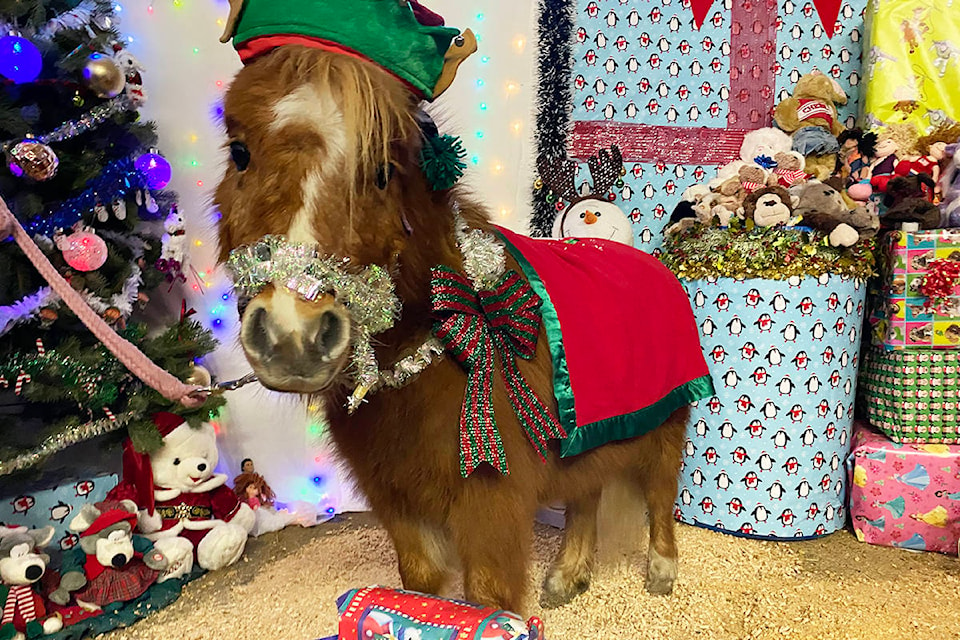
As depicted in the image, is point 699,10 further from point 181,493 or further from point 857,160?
point 181,493

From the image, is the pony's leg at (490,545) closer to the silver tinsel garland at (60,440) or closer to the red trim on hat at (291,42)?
the red trim on hat at (291,42)

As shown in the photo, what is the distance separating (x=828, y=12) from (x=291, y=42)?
213cm

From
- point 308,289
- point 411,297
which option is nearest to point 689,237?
point 411,297

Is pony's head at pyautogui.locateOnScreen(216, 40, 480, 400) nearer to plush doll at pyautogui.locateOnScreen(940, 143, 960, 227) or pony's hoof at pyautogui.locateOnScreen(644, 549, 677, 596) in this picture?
pony's hoof at pyautogui.locateOnScreen(644, 549, 677, 596)

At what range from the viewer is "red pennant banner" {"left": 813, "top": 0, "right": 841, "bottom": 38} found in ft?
7.14

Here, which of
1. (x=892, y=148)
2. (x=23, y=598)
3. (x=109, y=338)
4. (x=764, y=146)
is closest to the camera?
(x=109, y=338)

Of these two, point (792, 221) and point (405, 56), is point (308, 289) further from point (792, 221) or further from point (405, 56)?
point (792, 221)

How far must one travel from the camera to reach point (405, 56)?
0.83m

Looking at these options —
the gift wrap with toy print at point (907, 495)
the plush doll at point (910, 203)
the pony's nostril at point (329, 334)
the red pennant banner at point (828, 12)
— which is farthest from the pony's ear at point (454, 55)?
the red pennant banner at point (828, 12)

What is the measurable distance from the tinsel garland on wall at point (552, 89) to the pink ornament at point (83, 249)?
141cm

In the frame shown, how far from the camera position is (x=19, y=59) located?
1.47m

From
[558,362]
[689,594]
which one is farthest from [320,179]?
[689,594]

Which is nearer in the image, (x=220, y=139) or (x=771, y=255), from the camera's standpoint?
(x=771, y=255)

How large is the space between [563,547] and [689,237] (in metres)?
1.02
